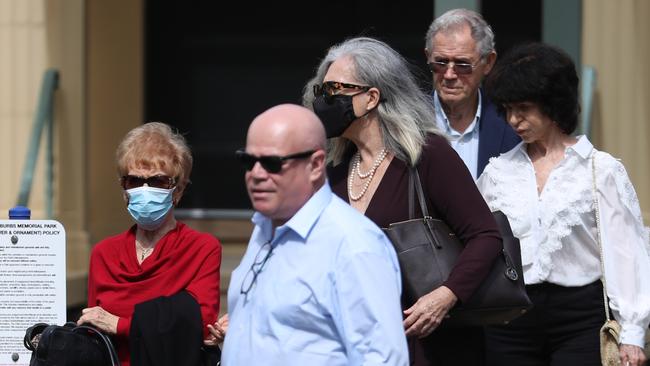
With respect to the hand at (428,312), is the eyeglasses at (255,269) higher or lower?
higher

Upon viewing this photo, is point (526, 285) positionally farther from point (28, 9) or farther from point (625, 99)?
point (28, 9)

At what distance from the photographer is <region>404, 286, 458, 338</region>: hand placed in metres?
3.84

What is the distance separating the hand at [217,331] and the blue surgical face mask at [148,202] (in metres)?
0.43

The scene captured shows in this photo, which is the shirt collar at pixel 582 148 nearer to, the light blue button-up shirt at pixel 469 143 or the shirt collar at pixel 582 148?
the shirt collar at pixel 582 148

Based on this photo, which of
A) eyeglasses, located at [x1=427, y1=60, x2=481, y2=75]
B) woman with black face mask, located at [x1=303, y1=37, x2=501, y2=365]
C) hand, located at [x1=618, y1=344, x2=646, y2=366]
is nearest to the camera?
woman with black face mask, located at [x1=303, y1=37, x2=501, y2=365]

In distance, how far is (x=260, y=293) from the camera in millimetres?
3176

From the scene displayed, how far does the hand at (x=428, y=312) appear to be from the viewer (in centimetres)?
384

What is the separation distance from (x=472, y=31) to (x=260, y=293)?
6.38ft

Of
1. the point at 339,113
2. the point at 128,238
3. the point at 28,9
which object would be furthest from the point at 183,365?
the point at 28,9

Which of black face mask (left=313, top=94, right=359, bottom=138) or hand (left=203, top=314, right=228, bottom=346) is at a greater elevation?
black face mask (left=313, top=94, right=359, bottom=138)

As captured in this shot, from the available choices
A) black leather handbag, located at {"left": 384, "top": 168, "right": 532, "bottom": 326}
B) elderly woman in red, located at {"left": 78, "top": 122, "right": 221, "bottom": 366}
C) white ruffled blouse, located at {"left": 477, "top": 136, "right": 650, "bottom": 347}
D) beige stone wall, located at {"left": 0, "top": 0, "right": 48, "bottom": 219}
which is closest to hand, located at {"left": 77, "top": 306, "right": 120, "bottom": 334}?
elderly woman in red, located at {"left": 78, "top": 122, "right": 221, "bottom": 366}

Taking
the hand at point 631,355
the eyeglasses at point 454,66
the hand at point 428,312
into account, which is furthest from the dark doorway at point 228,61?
the hand at point 428,312

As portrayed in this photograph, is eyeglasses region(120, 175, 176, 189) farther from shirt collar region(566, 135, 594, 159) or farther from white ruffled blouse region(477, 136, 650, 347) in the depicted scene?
shirt collar region(566, 135, 594, 159)

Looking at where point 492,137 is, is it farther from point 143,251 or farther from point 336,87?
point 143,251
